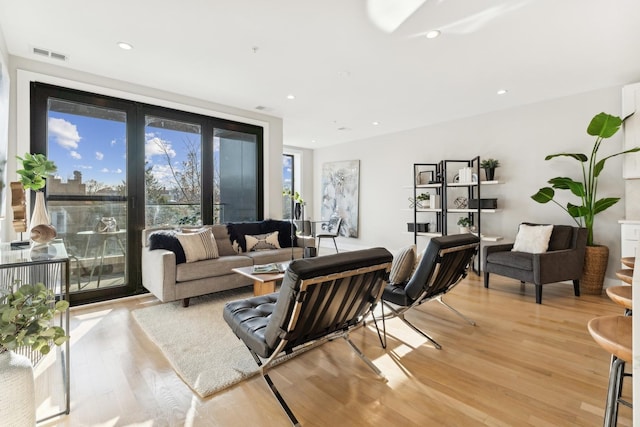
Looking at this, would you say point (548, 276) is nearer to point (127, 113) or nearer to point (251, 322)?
point (251, 322)

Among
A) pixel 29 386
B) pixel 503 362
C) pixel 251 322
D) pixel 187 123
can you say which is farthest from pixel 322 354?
pixel 187 123

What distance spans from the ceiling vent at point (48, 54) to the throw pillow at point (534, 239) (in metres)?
5.75

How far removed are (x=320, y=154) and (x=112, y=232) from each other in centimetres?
538

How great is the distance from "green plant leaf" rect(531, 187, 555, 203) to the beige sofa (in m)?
3.45

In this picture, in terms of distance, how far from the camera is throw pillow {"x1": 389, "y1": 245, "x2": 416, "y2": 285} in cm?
279

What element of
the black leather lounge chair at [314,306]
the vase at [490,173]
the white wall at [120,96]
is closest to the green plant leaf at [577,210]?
the vase at [490,173]

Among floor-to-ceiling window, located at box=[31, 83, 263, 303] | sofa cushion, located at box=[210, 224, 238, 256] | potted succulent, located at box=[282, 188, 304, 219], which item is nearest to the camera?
floor-to-ceiling window, located at box=[31, 83, 263, 303]

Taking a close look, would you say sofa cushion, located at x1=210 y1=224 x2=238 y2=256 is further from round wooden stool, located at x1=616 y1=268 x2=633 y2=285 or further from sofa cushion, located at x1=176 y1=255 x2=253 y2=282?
round wooden stool, located at x1=616 y1=268 x2=633 y2=285

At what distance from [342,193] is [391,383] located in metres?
5.86

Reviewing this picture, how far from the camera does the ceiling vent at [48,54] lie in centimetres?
314

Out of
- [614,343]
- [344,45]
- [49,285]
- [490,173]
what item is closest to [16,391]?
[49,285]

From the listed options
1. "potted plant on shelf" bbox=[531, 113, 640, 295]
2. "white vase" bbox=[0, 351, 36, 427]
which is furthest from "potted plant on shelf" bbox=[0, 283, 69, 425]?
"potted plant on shelf" bbox=[531, 113, 640, 295]

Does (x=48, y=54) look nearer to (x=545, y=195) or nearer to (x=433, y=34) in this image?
(x=433, y=34)

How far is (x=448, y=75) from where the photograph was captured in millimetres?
3695
